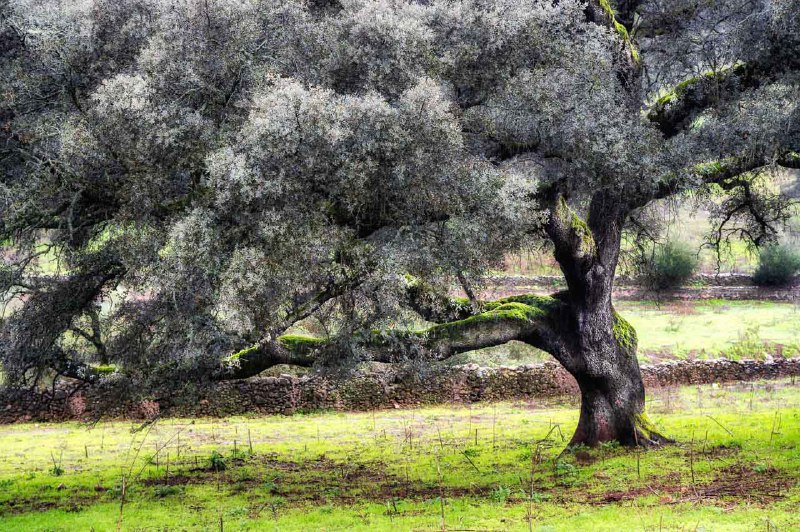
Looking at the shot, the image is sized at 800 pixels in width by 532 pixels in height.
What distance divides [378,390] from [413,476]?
11615 millimetres

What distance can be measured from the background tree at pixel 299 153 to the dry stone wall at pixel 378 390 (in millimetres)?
12274

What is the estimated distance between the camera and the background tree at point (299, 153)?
398 inches

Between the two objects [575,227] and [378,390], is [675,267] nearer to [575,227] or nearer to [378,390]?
[378,390]

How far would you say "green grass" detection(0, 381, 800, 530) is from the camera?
36.9 ft

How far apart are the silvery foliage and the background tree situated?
0.11ft

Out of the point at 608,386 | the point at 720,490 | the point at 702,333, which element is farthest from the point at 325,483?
the point at 702,333

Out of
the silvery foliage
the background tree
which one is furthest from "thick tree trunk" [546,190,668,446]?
the silvery foliage

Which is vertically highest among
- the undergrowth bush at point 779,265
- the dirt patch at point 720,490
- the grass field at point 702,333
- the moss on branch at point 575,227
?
the undergrowth bush at point 779,265

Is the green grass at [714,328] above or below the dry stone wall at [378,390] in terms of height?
above

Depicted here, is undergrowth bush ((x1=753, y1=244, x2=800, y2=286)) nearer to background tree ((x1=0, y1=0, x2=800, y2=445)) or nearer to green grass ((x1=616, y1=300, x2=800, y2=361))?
green grass ((x1=616, y1=300, x2=800, y2=361))

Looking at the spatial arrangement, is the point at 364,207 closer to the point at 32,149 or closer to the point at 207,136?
the point at 207,136

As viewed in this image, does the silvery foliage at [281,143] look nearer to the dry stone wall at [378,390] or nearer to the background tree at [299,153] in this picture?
the background tree at [299,153]

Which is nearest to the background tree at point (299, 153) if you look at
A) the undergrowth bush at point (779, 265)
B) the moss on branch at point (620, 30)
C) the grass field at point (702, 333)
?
the moss on branch at point (620, 30)

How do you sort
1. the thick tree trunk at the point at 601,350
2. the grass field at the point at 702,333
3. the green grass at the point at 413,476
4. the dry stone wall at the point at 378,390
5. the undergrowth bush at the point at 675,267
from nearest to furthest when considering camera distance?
the green grass at the point at 413,476 → the thick tree trunk at the point at 601,350 → the dry stone wall at the point at 378,390 → the grass field at the point at 702,333 → the undergrowth bush at the point at 675,267
